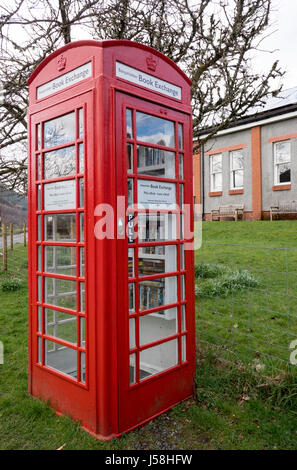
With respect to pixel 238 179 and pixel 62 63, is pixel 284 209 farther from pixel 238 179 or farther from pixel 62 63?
pixel 62 63

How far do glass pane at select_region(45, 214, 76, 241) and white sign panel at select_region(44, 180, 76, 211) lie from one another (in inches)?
3.8

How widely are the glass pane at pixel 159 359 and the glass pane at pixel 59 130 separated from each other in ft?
7.22

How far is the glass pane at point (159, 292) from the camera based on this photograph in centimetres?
322

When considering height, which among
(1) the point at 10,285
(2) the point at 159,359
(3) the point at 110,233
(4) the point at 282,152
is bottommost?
(2) the point at 159,359

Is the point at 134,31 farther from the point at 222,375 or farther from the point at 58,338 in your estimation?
the point at 222,375

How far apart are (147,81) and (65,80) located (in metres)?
0.73

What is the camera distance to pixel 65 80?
2.95 meters

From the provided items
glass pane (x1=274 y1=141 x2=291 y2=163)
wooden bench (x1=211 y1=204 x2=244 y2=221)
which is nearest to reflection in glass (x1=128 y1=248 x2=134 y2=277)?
wooden bench (x1=211 y1=204 x2=244 y2=221)

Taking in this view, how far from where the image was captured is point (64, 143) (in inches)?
116

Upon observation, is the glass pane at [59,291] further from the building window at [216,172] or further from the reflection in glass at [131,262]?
the building window at [216,172]

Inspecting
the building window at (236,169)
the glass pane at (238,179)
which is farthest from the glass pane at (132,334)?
the glass pane at (238,179)

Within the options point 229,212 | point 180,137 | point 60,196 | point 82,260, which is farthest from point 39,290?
point 229,212

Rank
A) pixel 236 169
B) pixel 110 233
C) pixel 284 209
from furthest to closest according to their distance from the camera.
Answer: pixel 236 169
pixel 284 209
pixel 110 233
